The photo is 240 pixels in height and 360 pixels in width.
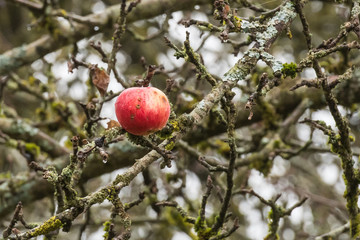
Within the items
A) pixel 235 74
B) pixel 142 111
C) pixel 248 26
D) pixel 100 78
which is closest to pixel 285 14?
pixel 248 26

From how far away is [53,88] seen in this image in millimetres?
3523

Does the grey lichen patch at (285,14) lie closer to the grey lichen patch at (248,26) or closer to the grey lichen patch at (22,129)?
the grey lichen patch at (248,26)

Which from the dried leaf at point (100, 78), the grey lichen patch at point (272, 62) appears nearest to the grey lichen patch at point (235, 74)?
the grey lichen patch at point (272, 62)

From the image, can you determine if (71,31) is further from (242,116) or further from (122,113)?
(122,113)

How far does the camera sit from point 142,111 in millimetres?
1544

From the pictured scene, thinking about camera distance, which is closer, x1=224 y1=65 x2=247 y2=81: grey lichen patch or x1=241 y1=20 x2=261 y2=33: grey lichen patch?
x1=224 y1=65 x2=247 y2=81: grey lichen patch

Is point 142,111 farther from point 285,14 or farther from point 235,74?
point 285,14

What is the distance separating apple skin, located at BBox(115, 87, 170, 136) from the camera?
4.93 feet

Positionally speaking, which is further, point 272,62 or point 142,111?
point 272,62

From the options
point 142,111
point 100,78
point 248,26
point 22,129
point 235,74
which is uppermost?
point 22,129

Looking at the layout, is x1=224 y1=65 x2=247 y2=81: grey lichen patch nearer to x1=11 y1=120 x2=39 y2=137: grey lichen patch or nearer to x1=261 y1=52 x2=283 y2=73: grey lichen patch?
x1=261 y1=52 x2=283 y2=73: grey lichen patch

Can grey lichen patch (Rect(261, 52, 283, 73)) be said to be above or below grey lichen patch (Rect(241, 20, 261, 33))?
below

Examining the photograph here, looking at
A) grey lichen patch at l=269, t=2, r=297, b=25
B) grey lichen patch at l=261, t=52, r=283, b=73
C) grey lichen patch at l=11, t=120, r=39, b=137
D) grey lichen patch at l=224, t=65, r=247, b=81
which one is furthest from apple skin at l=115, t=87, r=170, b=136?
grey lichen patch at l=11, t=120, r=39, b=137

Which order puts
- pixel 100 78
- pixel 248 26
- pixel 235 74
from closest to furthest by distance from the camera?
pixel 235 74, pixel 248 26, pixel 100 78
